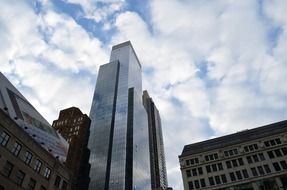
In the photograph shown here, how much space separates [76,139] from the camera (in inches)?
4798

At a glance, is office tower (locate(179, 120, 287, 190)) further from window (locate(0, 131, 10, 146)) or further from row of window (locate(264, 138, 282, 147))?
window (locate(0, 131, 10, 146))

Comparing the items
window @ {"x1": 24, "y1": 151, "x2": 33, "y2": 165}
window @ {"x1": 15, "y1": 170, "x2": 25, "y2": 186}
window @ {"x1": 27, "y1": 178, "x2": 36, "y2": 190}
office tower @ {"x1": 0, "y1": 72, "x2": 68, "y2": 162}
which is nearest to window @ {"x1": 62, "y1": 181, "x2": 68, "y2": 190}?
office tower @ {"x1": 0, "y1": 72, "x2": 68, "y2": 162}

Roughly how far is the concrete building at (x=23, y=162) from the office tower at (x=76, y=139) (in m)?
66.8

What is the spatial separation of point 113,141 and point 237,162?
354 feet

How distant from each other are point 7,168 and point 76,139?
86006mm

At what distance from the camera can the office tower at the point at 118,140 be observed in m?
142

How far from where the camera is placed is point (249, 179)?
5916cm

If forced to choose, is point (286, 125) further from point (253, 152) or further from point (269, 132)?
point (253, 152)

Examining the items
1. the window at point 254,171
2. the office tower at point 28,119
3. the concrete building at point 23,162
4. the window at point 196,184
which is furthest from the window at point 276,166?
the office tower at point 28,119

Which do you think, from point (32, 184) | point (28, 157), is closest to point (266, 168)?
point (32, 184)

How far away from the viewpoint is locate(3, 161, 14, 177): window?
3684 cm

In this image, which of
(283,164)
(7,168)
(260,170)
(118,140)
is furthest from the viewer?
(118,140)

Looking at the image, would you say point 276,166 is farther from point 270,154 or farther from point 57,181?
point 57,181

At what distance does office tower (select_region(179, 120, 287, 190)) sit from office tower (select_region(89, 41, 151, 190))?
77.3m
